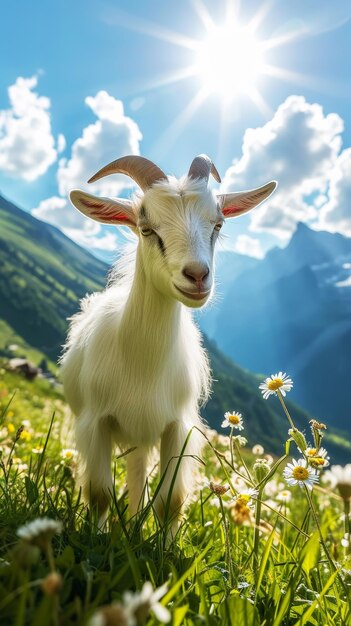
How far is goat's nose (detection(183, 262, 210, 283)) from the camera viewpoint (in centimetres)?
317

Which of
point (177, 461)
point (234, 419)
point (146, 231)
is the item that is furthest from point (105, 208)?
point (234, 419)

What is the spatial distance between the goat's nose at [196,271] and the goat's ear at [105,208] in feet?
4.36

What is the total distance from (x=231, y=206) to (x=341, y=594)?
11.0 feet

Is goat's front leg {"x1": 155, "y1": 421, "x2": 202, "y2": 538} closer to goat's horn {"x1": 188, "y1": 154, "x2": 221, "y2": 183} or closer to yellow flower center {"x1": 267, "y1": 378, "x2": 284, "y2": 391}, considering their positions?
yellow flower center {"x1": 267, "y1": 378, "x2": 284, "y2": 391}

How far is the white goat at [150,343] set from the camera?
12.0 feet

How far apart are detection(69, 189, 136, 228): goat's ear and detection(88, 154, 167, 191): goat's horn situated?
0.83ft

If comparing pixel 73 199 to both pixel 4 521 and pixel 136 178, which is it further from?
pixel 4 521

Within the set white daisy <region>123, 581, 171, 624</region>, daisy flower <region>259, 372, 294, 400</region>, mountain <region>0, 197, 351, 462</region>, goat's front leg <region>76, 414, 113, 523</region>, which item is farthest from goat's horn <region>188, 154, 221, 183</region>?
mountain <region>0, 197, 351, 462</region>

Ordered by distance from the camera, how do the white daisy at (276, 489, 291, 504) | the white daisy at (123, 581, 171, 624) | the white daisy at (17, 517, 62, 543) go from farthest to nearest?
the white daisy at (276, 489, 291, 504) → the white daisy at (17, 517, 62, 543) → the white daisy at (123, 581, 171, 624)

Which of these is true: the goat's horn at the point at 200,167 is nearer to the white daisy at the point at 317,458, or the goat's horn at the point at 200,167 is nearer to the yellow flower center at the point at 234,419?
the yellow flower center at the point at 234,419

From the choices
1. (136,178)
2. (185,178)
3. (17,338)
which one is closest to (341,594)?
(185,178)

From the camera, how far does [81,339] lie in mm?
4875

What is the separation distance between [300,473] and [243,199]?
10.2 ft

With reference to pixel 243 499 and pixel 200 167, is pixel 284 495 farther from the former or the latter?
pixel 200 167
